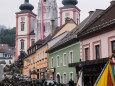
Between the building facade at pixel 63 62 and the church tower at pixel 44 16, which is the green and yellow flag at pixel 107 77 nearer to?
the building facade at pixel 63 62

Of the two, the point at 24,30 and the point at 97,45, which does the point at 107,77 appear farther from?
the point at 24,30

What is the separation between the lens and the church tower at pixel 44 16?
102 meters

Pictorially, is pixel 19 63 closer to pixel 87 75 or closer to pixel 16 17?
pixel 16 17

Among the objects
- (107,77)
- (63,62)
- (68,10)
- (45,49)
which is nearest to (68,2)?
(68,10)

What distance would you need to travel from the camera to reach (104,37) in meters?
23.2

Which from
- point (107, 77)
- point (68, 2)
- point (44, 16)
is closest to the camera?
point (107, 77)

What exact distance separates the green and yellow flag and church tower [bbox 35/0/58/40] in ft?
311

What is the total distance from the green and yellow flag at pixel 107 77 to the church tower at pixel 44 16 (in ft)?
311

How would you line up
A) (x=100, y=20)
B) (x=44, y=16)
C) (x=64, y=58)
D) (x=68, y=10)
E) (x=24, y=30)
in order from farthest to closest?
(x=24, y=30), (x=44, y=16), (x=68, y=10), (x=64, y=58), (x=100, y=20)

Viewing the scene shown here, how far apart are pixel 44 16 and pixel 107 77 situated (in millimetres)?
96923

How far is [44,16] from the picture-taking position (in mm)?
103062

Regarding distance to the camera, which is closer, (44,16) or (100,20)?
(100,20)

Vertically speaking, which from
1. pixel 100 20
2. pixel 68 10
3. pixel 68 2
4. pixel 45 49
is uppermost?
pixel 68 2

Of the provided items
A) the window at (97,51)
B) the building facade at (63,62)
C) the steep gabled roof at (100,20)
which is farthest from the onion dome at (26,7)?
the window at (97,51)
